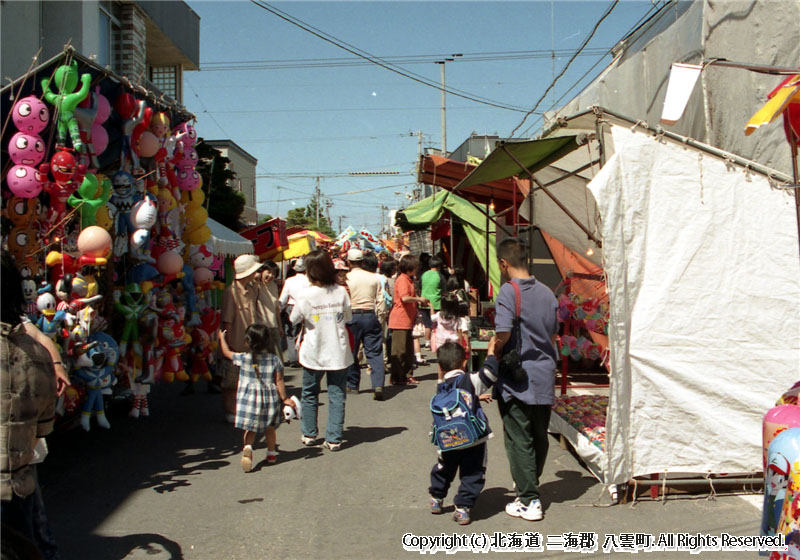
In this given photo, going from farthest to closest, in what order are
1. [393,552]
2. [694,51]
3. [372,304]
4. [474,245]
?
1. [474,245]
2. [372,304]
3. [694,51]
4. [393,552]

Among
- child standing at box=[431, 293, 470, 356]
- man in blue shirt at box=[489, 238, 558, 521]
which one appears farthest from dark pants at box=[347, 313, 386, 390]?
man in blue shirt at box=[489, 238, 558, 521]

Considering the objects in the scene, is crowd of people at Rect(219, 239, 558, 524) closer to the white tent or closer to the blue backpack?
the blue backpack

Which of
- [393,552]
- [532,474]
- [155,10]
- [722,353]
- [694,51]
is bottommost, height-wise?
[393,552]

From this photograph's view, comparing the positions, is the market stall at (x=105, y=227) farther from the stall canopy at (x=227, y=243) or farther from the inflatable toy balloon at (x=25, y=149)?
the stall canopy at (x=227, y=243)

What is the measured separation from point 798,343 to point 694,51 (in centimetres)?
396

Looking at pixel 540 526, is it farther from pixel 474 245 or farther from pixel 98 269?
pixel 474 245

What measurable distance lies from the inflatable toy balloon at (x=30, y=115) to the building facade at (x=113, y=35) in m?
3.99

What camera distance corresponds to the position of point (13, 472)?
3.03 meters

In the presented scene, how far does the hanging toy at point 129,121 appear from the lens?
6082mm

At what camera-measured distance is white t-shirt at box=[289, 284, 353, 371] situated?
6672 mm

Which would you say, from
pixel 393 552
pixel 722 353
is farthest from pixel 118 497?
pixel 722 353

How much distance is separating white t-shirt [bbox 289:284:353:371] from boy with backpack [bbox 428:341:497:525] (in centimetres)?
204

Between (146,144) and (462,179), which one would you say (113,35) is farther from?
(146,144)

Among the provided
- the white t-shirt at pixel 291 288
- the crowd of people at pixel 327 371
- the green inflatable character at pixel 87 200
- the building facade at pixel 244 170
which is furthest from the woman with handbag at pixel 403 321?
the building facade at pixel 244 170
